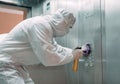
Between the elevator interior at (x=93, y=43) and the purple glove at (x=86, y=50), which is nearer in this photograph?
the elevator interior at (x=93, y=43)

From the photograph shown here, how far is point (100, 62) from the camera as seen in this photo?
1.53 meters

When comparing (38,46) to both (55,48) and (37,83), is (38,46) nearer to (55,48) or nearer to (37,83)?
(55,48)

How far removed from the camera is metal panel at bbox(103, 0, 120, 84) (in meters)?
1.40

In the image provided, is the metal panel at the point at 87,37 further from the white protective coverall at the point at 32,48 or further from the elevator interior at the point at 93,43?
the white protective coverall at the point at 32,48

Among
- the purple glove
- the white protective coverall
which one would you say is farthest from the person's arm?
the purple glove

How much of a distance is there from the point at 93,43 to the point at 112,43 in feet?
0.66

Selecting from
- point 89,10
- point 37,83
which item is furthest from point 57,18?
point 37,83

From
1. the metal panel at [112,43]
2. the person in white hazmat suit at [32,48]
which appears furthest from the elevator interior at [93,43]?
the person in white hazmat suit at [32,48]

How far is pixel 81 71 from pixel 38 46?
1.81 ft

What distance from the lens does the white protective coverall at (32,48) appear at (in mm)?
1360

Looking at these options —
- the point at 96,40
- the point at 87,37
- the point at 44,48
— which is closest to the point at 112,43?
the point at 96,40

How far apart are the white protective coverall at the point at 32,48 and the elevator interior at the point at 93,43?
231mm

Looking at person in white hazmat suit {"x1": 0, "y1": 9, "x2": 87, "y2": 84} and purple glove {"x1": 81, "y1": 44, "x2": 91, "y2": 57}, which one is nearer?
person in white hazmat suit {"x1": 0, "y1": 9, "x2": 87, "y2": 84}

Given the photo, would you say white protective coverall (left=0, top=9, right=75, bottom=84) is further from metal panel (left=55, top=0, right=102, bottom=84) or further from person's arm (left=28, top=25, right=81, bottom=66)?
metal panel (left=55, top=0, right=102, bottom=84)
